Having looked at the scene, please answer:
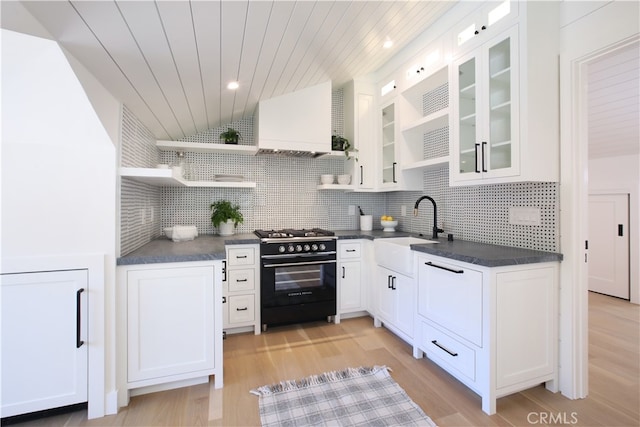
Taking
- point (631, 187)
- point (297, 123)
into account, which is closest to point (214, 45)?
point (297, 123)

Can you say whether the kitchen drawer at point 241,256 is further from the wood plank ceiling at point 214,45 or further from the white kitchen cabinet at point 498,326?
the white kitchen cabinet at point 498,326

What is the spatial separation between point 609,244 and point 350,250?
3511mm

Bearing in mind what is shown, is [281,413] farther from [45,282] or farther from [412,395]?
[45,282]

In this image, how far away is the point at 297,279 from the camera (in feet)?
9.67

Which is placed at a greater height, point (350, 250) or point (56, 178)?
point (56, 178)

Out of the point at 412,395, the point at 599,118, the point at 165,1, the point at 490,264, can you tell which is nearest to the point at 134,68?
the point at 165,1

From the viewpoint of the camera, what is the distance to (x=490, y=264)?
1.71 metres

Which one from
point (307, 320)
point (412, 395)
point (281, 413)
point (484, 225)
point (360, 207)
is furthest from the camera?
point (360, 207)

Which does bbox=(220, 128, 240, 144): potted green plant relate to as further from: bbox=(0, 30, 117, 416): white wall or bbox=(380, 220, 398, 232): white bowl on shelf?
bbox=(380, 220, 398, 232): white bowl on shelf

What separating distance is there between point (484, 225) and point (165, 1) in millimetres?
2605

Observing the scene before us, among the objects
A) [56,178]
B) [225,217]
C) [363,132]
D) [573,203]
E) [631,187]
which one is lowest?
[225,217]

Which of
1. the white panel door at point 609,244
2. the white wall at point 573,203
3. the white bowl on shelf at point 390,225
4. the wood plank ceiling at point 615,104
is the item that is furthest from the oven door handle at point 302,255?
the white panel door at point 609,244

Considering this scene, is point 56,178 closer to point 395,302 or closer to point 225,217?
point 225,217

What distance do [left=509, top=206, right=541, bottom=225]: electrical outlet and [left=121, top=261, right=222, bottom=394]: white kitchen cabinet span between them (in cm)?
215
